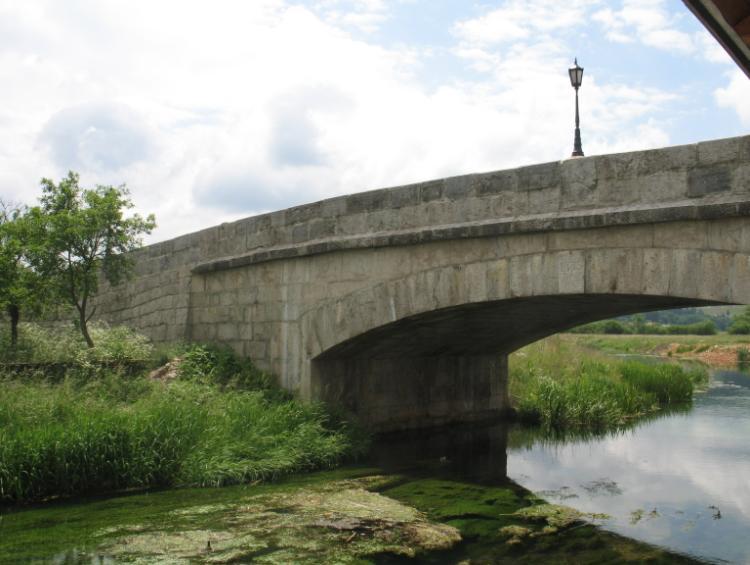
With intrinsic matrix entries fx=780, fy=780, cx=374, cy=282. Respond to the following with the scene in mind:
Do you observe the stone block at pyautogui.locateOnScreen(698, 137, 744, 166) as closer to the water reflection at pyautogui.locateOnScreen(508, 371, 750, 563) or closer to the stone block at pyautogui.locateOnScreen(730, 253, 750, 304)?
the stone block at pyautogui.locateOnScreen(730, 253, 750, 304)

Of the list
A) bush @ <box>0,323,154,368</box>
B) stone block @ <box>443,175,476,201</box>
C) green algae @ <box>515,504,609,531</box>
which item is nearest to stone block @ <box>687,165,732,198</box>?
stone block @ <box>443,175,476,201</box>

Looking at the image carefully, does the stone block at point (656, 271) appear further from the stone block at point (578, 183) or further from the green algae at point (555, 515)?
the green algae at point (555, 515)

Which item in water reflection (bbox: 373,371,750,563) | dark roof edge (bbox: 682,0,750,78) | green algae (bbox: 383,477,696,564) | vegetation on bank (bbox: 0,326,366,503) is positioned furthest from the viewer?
vegetation on bank (bbox: 0,326,366,503)

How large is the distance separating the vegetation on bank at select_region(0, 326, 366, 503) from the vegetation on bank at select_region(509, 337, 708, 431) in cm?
423

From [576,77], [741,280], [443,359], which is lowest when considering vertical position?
[443,359]

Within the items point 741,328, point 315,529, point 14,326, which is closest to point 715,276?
point 315,529

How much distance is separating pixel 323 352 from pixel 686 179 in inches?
172

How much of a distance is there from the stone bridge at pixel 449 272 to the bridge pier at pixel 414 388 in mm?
Answer: 24

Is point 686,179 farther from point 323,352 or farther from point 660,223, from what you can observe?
point 323,352

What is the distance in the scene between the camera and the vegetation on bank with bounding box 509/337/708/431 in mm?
11594

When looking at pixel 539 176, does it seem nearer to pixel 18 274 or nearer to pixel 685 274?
pixel 685 274

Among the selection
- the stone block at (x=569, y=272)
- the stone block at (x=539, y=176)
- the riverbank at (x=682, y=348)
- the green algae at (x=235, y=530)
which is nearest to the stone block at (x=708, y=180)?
the stone block at (x=569, y=272)

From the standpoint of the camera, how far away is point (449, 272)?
746 centimetres

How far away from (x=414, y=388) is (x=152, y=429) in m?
4.58
